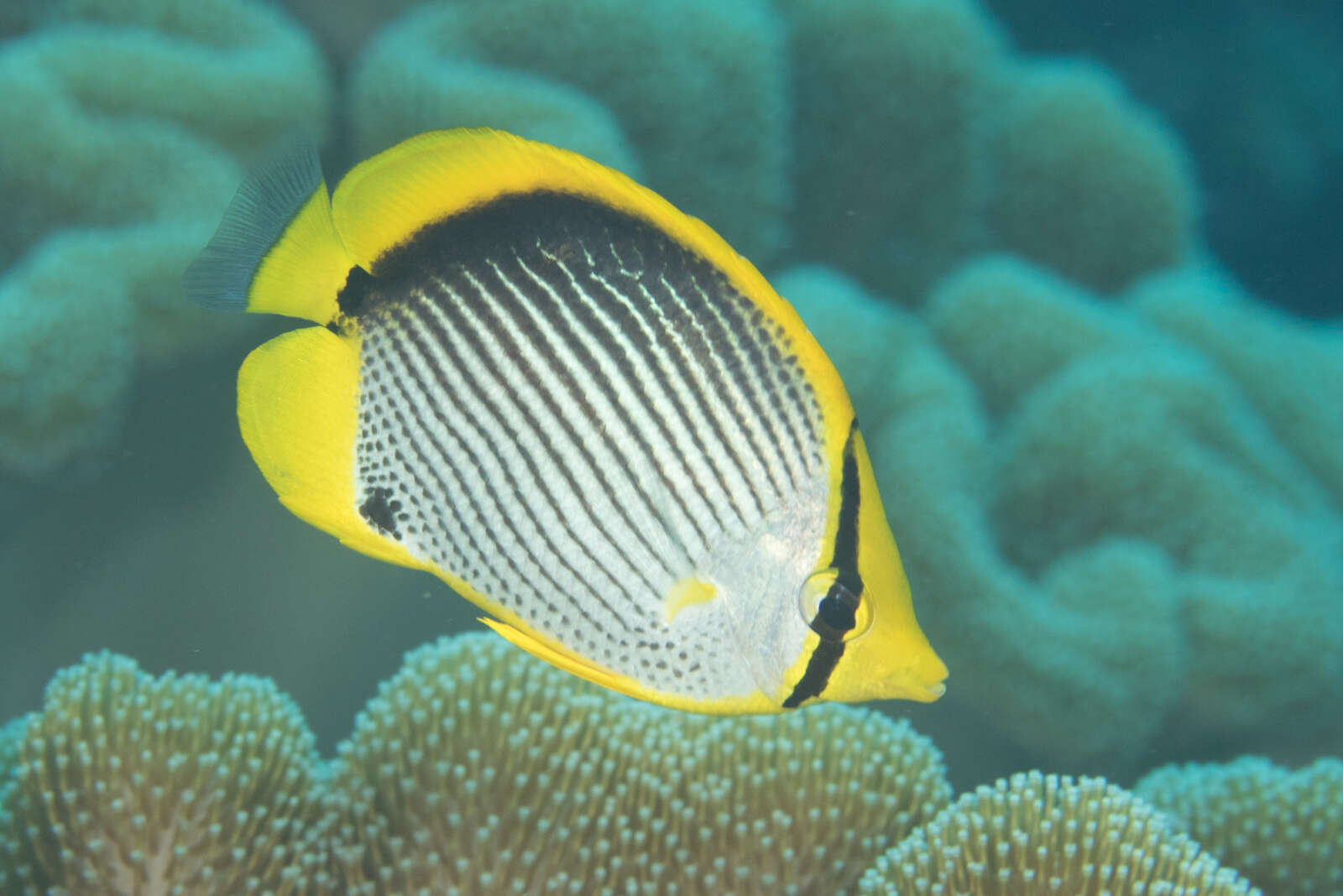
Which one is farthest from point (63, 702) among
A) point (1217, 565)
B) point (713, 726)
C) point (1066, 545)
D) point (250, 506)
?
point (1217, 565)

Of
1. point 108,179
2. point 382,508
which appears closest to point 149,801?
point 382,508

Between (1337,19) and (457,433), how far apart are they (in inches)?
225

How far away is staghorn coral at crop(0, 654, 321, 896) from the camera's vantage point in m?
1.48

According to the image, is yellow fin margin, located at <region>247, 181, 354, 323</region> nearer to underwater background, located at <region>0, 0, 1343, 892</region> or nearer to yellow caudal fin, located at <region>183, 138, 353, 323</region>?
yellow caudal fin, located at <region>183, 138, 353, 323</region>

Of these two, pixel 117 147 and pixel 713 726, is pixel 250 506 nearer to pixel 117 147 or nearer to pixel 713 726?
pixel 117 147

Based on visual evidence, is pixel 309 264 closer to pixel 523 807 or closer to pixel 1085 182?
pixel 523 807

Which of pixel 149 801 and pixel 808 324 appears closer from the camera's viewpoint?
pixel 149 801

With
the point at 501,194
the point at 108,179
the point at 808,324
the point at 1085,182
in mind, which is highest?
the point at 1085,182

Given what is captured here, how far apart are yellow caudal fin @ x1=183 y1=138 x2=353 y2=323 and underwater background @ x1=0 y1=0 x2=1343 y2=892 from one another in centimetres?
138

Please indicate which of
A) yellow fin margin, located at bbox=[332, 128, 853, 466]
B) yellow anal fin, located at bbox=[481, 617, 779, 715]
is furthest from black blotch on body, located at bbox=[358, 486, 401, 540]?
yellow fin margin, located at bbox=[332, 128, 853, 466]

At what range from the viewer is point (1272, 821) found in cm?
188

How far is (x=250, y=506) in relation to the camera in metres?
2.25

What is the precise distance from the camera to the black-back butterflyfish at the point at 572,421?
0.76 m

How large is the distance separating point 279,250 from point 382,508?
0.27m
